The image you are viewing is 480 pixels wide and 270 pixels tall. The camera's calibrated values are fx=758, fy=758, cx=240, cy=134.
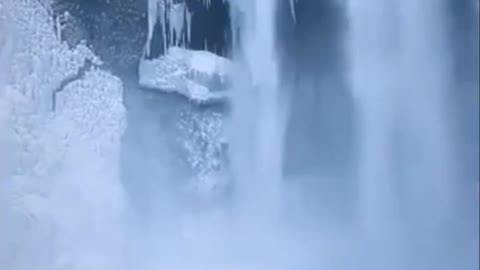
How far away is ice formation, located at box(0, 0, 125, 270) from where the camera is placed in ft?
4.14

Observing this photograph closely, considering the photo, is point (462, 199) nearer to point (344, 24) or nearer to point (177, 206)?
point (344, 24)

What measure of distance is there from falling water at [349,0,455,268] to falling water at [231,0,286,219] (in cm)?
13

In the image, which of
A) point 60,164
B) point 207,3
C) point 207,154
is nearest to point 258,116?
point 207,154

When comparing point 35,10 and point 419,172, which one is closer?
point 419,172

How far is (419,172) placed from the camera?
3.85 feet

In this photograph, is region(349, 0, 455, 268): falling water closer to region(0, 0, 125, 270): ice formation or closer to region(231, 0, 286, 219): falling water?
region(231, 0, 286, 219): falling water

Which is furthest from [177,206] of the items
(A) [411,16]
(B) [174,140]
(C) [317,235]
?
(A) [411,16]

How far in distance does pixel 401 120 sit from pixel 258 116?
0.23 m

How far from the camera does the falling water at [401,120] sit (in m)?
1.17

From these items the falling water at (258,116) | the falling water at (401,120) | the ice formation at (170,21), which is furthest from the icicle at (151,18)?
the falling water at (401,120)

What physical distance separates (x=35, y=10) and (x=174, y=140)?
33 centimetres

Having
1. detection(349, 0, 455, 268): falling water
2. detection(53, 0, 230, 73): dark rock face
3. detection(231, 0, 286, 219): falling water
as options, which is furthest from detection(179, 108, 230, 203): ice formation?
detection(349, 0, 455, 268): falling water

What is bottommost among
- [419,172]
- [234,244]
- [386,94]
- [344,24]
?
[234,244]

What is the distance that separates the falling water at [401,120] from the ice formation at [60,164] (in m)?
0.41
